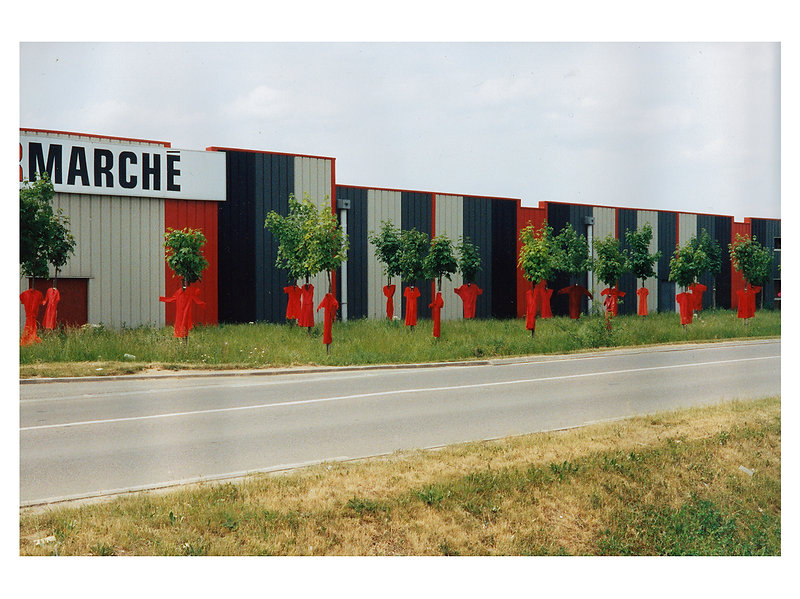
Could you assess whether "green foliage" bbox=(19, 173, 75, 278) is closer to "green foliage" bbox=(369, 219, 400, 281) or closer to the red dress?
"green foliage" bbox=(369, 219, 400, 281)

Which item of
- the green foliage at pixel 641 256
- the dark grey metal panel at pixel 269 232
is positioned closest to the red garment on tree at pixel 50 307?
the dark grey metal panel at pixel 269 232

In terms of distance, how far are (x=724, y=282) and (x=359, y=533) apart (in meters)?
6.92

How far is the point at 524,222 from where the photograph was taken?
1193 centimetres

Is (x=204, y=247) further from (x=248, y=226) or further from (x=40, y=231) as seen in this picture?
(x=40, y=231)

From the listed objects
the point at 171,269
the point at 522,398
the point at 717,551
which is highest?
the point at 171,269

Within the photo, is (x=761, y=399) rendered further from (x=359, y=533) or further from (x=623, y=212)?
(x=359, y=533)

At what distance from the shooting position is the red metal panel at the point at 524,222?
1103 cm

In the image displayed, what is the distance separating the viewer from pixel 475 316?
1248cm

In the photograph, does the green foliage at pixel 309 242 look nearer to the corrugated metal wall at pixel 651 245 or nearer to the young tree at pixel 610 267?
the young tree at pixel 610 267

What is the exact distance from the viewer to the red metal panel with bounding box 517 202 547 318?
11031 millimetres

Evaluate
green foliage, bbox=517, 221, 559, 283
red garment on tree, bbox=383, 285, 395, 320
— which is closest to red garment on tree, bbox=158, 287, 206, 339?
red garment on tree, bbox=383, 285, 395, 320

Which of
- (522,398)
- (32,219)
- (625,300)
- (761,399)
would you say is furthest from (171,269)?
(761,399)

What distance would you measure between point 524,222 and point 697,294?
3.02 meters

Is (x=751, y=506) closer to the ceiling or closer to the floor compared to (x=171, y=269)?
closer to the floor
